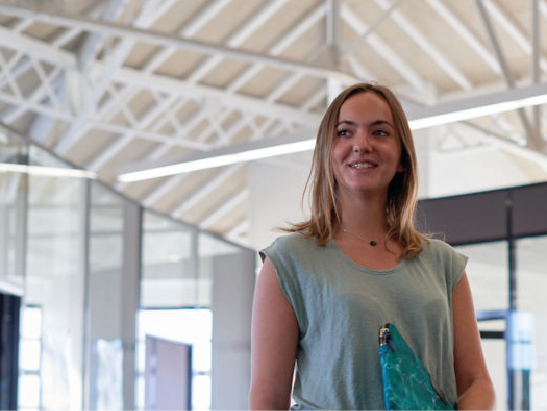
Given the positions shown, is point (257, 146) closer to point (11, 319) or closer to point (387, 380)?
point (11, 319)

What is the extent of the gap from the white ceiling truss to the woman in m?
8.36

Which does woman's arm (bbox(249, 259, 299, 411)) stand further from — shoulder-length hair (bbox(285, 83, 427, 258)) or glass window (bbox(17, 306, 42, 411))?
glass window (bbox(17, 306, 42, 411))

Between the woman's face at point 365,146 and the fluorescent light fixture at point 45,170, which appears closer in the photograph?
the woman's face at point 365,146

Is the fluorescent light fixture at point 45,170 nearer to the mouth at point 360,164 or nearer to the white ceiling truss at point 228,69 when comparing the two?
the white ceiling truss at point 228,69

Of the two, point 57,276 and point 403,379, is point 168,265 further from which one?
point 403,379

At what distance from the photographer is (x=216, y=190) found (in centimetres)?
1780

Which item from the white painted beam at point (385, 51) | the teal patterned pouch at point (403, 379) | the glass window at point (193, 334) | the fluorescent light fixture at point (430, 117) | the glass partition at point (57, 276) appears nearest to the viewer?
the teal patterned pouch at point (403, 379)

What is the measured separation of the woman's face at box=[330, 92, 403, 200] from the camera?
1.33m

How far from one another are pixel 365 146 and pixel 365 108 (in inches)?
2.6

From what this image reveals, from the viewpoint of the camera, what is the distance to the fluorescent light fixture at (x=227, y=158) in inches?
250

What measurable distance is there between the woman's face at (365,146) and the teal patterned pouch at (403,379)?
22 cm

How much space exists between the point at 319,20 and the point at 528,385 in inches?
303

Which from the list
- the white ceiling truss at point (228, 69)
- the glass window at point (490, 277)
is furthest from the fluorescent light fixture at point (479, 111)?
the white ceiling truss at point (228, 69)

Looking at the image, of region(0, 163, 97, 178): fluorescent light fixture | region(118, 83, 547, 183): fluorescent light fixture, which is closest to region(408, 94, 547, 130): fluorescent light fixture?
region(118, 83, 547, 183): fluorescent light fixture
